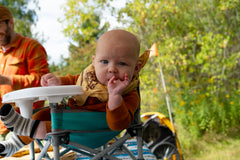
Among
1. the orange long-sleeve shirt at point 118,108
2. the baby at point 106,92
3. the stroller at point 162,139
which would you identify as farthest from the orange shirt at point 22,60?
the stroller at point 162,139

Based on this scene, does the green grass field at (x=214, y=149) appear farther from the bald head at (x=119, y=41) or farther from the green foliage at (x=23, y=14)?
the green foliage at (x=23, y=14)

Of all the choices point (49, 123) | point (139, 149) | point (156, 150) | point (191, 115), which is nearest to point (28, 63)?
point (49, 123)

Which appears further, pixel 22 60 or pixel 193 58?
pixel 193 58

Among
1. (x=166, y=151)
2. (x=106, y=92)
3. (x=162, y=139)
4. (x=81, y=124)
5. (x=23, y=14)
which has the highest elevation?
(x=23, y=14)

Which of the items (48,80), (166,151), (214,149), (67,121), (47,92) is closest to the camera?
(47,92)

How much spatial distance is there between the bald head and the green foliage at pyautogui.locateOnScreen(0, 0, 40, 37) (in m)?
6.55

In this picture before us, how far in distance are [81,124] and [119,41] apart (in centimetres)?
43

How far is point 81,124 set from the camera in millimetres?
1231

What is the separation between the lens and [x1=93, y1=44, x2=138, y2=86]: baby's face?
1.23 m

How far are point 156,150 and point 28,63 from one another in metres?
1.69

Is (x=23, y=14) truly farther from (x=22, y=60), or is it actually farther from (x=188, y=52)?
(x=22, y=60)

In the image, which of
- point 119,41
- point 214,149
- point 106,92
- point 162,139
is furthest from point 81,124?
point 214,149

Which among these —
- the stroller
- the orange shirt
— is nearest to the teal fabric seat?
the orange shirt

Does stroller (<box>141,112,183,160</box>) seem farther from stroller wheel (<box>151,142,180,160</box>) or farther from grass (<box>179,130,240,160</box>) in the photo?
grass (<box>179,130,240,160</box>)
